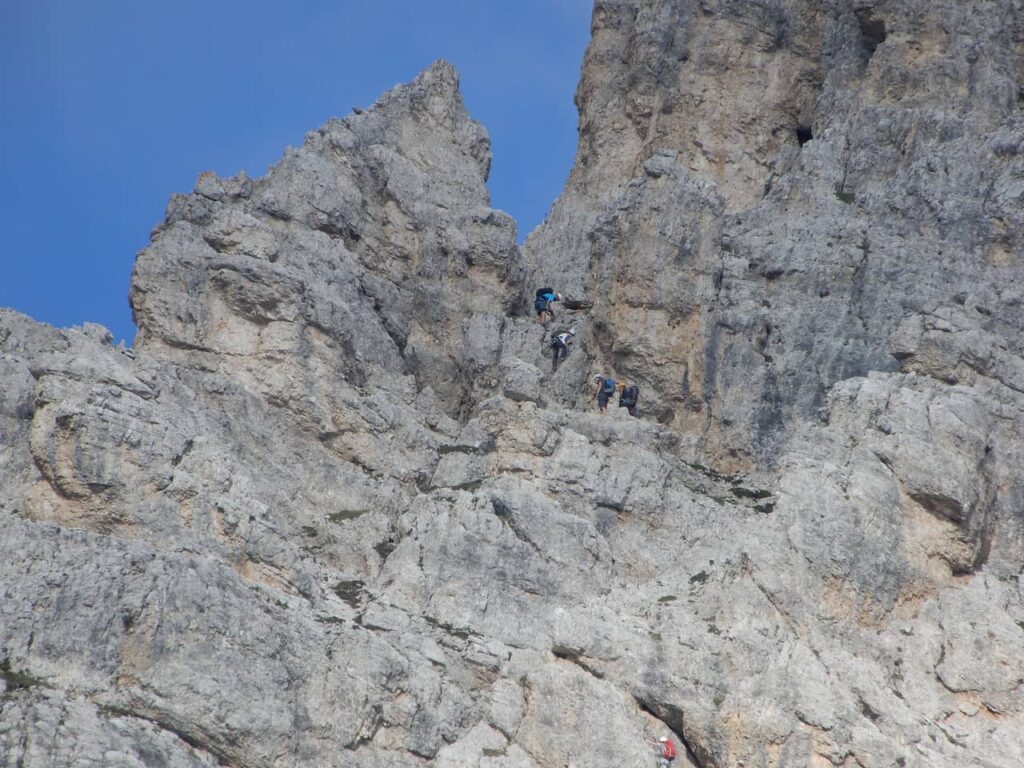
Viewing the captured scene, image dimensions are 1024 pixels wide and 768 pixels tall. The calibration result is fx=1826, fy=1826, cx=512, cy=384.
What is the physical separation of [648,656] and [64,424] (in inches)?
838

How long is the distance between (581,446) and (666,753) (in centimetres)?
1507

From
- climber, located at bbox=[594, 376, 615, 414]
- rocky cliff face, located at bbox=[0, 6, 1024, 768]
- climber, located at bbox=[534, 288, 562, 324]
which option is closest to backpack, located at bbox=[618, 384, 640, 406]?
climber, located at bbox=[594, 376, 615, 414]

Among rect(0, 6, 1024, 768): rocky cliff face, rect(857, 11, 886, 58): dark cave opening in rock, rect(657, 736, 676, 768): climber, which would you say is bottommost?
rect(657, 736, 676, 768): climber

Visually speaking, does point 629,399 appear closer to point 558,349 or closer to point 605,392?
point 605,392

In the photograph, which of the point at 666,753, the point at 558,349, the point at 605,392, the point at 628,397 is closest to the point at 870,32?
the point at 558,349

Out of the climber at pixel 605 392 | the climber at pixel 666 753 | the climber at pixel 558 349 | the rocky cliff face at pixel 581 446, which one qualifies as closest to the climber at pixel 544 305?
the rocky cliff face at pixel 581 446

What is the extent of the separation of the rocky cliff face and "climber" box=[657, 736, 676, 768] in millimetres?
594

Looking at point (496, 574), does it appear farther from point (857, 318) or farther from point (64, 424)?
point (857, 318)

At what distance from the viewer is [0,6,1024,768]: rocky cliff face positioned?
5797 cm

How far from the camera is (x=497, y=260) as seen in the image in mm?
80875

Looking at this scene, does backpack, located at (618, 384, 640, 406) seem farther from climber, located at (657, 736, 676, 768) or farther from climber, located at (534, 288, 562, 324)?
climber, located at (657, 736, 676, 768)

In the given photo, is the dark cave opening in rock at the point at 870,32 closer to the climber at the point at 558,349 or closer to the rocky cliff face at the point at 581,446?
→ the rocky cliff face at the point at 581,446

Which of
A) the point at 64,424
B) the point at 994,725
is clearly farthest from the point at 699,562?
the point at 64,424

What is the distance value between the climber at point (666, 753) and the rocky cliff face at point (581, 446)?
594 mm
